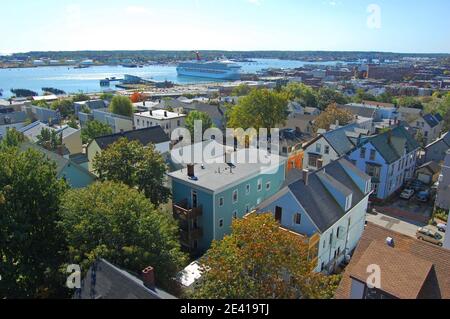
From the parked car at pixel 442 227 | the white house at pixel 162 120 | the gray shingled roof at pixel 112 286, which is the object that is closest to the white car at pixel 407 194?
the parked car at pixel 442 227

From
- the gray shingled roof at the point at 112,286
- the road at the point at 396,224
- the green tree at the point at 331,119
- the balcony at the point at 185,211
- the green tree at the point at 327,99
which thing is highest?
the green tree at the point at 327,99

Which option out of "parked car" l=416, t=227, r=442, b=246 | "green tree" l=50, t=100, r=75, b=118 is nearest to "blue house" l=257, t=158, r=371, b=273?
"parked car" l=416, t=227, r=442, b=246

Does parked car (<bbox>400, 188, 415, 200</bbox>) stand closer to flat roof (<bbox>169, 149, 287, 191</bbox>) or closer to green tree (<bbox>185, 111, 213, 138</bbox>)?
flat roof (<bbox>169, 149, 287, 191</bbox>)

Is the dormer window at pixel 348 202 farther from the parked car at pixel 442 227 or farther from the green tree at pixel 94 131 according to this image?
the green tree at pixel 94 131

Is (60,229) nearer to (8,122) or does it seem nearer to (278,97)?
(278,97)

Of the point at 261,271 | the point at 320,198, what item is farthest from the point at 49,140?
the point at 261,271
